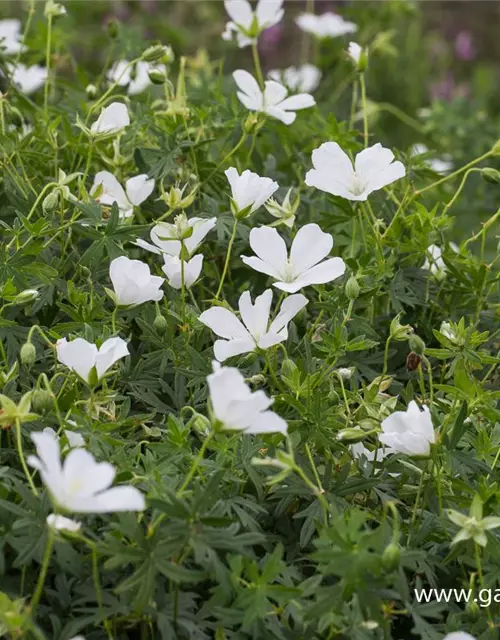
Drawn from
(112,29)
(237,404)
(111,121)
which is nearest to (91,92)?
(112,29)

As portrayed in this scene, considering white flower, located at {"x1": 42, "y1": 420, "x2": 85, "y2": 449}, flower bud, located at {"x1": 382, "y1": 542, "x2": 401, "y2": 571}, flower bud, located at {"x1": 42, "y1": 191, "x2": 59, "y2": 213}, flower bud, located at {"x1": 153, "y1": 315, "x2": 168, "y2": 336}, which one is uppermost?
flower bud, located at {"x1": 42, "y1": 191, "x2": 59, "y2": 213}

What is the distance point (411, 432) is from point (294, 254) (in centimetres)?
28

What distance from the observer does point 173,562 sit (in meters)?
0.92

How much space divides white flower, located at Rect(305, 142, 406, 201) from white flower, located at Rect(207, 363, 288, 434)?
15.8 inches

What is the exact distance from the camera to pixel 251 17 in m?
1.62

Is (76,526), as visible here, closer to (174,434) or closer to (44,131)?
(174,434)

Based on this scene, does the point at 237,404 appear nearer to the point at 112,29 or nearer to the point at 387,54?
the point at 112,29

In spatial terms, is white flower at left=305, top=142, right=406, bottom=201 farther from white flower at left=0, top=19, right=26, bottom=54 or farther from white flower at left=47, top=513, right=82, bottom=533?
white flower at left=0, top=19, right=26, bottom=54

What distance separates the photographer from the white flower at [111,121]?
127 centimetres

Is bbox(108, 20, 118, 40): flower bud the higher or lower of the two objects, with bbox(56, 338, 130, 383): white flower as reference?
higher

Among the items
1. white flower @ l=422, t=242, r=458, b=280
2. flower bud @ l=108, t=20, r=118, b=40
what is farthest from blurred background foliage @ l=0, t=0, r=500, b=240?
white flower @ l=422, t=242, r=458, b=280

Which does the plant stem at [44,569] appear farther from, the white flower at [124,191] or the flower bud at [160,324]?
the white flower at [124,191]

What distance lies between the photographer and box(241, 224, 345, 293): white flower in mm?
1141

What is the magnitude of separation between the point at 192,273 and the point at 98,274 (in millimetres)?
152
